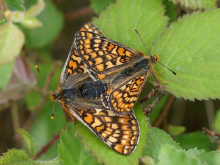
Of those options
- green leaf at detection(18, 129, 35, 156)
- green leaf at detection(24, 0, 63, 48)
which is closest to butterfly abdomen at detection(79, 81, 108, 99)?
green leaf at detection(18, 129, 35, 156)

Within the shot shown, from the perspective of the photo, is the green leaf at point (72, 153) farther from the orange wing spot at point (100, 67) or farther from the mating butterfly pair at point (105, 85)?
the orange wing spot at point (100, 67)

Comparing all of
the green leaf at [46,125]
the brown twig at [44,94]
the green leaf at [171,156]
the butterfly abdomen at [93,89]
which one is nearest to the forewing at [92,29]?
the butterfly abdomen at [93,89]

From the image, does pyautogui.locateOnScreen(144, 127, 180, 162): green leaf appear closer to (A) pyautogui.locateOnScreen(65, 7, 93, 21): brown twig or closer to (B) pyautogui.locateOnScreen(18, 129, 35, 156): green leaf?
(B) pyautogui.locateOnScreen(18, 129, 35, 156): green leaf

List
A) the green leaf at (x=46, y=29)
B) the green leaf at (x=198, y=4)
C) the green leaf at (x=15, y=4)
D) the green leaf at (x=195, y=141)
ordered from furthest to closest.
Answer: the green leaf at (x=46, y=29)
the green leaf at (x=195, y=141)
the green leaf at (x=198, y=4)
the green leaf at (x=15, y=4)

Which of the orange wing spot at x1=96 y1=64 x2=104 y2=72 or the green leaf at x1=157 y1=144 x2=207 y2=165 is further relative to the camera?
the orange wing spot at x1=96 y1=64 x2=104 y2=72

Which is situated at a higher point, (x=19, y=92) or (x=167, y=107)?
(x=19, y=92)

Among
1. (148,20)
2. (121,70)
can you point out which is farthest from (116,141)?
(148,20)

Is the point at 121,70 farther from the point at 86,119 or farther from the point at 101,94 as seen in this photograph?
the point at 86,119
